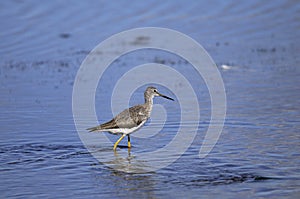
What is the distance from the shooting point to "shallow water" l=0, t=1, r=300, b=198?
9.17 m

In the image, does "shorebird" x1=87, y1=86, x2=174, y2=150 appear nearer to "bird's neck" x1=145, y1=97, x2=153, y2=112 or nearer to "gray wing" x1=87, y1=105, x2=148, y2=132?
"gray wing" x1=87, y1=105, x2=148, y2=132

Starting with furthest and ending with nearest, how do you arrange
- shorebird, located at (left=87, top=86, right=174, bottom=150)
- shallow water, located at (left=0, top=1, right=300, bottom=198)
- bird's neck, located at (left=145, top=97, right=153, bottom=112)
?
bird's neck, located at (left=145, top=97, right=153, bottom=112), shorebird, located at (left=87, top=86, right=174, bottom=150), shallow water, located at (left=0, top=1, right=300, bottom=198)

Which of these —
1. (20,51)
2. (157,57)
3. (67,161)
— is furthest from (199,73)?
(67,161)

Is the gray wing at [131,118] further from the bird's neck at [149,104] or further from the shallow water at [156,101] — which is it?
the shallow water at [156,101]

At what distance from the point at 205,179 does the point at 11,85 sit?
7.55m

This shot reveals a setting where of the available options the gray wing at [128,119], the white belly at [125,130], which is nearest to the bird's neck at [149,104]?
the gray wing at [128,119]

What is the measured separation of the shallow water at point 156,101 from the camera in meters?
9.17

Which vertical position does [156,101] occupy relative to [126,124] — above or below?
above

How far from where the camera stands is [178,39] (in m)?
19.8

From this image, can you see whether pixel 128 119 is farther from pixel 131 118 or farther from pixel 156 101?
pixel 156 101

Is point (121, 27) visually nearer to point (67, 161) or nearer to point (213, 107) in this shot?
point (213, 107)

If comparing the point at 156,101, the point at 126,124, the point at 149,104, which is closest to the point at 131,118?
the point at 126,124

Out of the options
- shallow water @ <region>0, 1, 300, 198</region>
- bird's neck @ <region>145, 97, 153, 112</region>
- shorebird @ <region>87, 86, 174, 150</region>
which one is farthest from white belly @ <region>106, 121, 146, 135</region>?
bird's neck @ <region>145, 97, 153, 112</region>

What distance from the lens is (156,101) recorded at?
14383 millimetres
